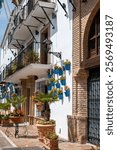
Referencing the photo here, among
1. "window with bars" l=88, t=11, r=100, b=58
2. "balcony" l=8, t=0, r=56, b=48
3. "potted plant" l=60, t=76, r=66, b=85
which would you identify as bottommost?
"potted plant" l=60, t=76, r=66, b=85

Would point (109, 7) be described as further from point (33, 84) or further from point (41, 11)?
point (33, 84)

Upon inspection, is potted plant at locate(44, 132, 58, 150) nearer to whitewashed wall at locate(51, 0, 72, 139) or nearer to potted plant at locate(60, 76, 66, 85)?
whitewashed wall at locate(51, 0, 72, 139)

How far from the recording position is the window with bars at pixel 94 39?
1063cm

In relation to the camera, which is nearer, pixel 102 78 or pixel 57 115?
pixel 102 78

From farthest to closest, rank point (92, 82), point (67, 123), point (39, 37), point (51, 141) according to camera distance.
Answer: point (39, 37)
point (67, 123)
point (92, 82)
point (51, 141)

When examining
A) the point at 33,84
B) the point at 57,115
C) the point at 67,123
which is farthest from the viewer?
the point at 33,84

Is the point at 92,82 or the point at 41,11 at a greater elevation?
the point at 41,11

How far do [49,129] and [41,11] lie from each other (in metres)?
6.99

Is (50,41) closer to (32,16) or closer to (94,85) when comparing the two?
(32,16)

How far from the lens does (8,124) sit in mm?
18234

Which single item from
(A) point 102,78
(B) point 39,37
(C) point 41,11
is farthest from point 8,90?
(A) point 102,78

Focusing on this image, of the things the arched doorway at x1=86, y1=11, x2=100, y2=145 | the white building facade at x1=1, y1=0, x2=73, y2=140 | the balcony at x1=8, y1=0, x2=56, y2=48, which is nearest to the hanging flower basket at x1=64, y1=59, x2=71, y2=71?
the white building facade at x1=1, y1=0, x2=73, y2=140

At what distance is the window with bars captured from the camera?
10.6 meters

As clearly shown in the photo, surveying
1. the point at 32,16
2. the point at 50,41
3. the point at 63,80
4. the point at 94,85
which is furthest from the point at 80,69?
the point at 32,16
